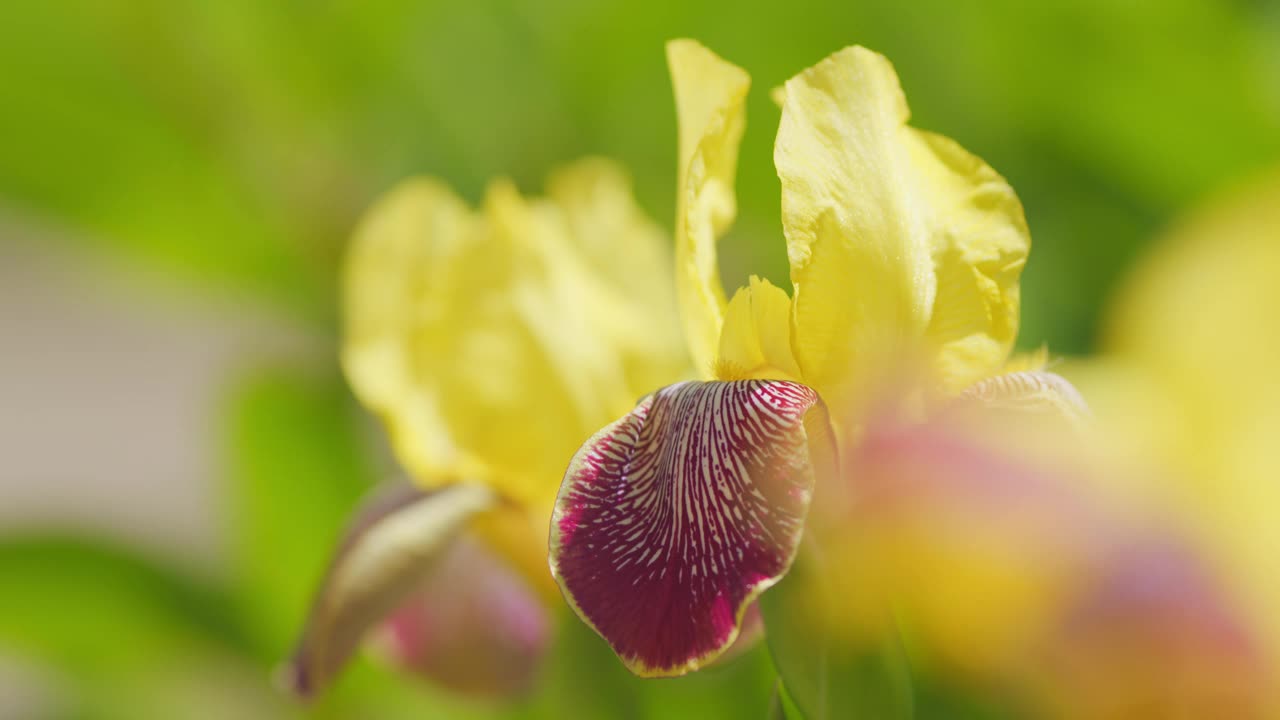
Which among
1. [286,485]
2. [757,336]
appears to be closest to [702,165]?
[757,336]

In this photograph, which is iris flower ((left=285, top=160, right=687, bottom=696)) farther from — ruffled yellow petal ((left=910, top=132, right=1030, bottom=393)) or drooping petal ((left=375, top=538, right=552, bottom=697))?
ruffled yellow petal ((left=910, top=132, right=1030, bottom=393))

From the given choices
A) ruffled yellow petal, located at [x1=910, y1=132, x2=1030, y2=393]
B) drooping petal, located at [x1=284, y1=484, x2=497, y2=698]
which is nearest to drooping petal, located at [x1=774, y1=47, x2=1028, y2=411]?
ruffled yellow petal, located at [x1=910, y1=132, x2=1030, y2=393]

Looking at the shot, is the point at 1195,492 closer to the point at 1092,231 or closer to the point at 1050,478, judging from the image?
the point at 1050,478

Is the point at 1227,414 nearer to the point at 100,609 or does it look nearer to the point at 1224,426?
the point at 1224,426

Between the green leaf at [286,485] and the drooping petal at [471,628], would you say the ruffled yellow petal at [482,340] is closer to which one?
the drooping petal at [471,628]

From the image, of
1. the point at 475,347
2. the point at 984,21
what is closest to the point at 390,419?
the point at 475,347

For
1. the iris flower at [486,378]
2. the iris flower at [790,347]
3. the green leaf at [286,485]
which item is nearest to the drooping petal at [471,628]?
the iris flower at [486,378]

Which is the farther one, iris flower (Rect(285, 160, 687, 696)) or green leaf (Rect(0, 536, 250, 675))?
green leaf (Rect(0, 536, 250, 675))
